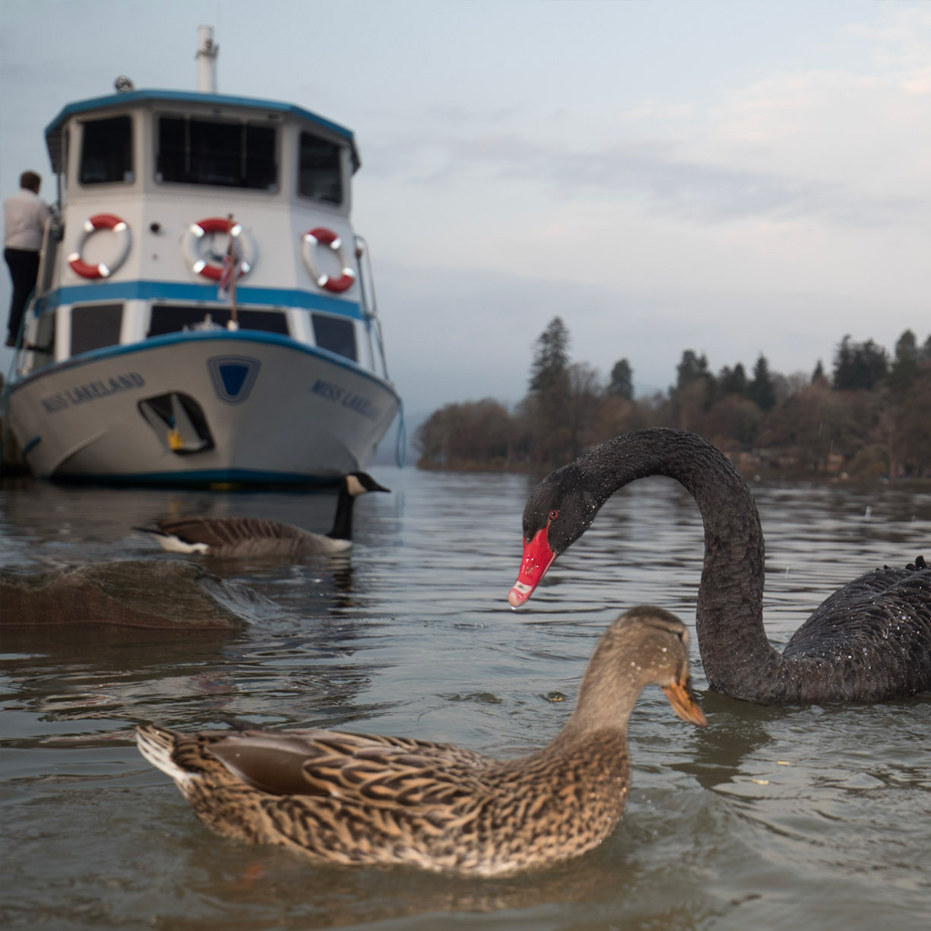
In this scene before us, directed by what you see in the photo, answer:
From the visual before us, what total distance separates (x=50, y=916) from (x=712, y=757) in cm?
258

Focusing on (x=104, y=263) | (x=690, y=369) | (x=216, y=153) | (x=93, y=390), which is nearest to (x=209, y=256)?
(x=104, y=263)

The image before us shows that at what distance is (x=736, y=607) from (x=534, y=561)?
1.10m

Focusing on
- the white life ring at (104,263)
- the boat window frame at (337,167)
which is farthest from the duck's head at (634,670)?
the boat window frame at (337,167)

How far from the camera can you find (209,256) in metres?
23.4

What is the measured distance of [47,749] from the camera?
4289 mm

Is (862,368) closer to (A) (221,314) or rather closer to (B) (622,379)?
(B) (622,379)

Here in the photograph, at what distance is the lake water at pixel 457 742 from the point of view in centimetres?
299

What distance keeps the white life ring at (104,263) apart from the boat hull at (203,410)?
2.25 metres

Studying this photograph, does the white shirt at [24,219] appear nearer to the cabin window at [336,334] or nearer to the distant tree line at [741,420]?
the cabin window at [336,334]

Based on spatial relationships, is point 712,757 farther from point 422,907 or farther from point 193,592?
point 193,592

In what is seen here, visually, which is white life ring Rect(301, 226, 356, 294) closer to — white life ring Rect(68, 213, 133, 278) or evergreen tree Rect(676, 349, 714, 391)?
white life ring Rect(68, 213, 133, 278)

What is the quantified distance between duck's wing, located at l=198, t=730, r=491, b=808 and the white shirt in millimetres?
24327

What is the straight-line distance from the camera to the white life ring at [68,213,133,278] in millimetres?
23094

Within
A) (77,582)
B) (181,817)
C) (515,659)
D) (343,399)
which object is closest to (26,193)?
(343,399)
